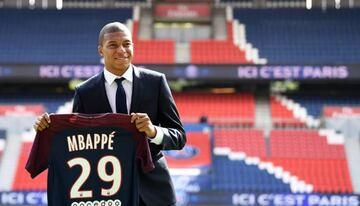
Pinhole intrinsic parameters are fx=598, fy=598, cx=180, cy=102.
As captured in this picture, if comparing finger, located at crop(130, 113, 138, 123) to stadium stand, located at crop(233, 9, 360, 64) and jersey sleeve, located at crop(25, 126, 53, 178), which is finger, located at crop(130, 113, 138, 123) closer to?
jersey sleeve, located at crop(25, 126, 53, 178)

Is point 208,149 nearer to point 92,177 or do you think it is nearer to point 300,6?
point 300,6

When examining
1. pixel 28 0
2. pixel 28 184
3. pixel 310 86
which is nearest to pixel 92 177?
pixel 28 184

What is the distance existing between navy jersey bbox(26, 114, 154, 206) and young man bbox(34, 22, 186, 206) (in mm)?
58

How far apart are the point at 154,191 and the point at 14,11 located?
846 inches

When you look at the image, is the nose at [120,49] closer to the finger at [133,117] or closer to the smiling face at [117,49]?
the smiling face at [117,49]

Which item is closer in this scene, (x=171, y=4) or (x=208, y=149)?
(x=208, y=149)

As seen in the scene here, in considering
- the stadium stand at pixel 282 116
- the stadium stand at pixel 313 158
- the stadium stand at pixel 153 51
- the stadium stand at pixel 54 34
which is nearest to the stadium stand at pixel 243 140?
the stadium stand at pixel 313 158

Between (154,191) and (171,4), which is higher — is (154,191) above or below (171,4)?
below

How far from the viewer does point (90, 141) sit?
8.79 feet

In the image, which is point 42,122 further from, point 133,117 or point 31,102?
point 31,102

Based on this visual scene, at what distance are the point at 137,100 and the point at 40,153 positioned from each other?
1.70 ft

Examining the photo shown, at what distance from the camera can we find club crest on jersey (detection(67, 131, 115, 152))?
2680 millimetres

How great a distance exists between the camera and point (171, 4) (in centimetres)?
2294

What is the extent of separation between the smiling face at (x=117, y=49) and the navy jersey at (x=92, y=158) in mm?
232
